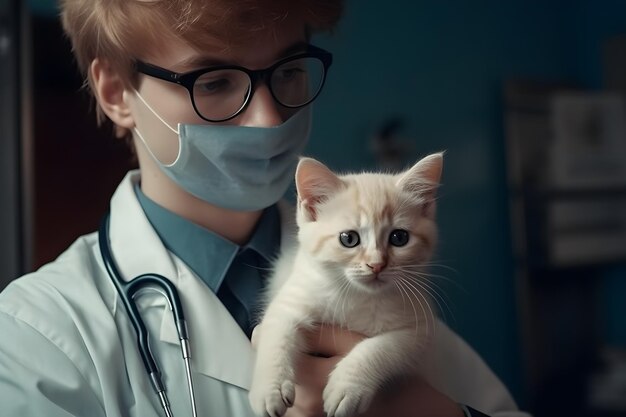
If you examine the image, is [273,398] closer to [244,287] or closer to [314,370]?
[314,370]

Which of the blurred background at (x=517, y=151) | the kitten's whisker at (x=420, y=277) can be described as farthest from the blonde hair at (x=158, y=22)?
the blurred background at (x=517, y=151)

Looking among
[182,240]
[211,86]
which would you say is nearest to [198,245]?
[182,240]

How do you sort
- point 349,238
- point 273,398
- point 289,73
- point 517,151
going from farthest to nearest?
1. point 517,151
2. point 289,73
3. point 349,238
4. point 273,398

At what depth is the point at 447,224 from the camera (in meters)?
2.69

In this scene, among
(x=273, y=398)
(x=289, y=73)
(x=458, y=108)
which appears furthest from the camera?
(x=458, y=108)

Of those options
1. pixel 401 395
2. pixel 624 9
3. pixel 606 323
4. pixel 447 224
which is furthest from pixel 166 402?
pixel 624 9

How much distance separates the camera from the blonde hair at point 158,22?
955 millimetres

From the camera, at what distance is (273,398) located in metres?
0.81

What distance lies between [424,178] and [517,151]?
7.08 feet

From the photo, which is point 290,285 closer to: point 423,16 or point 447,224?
point 447,224

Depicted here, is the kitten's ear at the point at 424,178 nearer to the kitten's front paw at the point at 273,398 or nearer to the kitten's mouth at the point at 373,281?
the kitten's mouth at the point at 373,281

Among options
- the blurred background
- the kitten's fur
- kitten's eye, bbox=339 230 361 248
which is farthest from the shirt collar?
the blurred background

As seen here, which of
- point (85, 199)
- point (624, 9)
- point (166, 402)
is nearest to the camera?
point (166, 402)

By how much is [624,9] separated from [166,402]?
3.33 m
